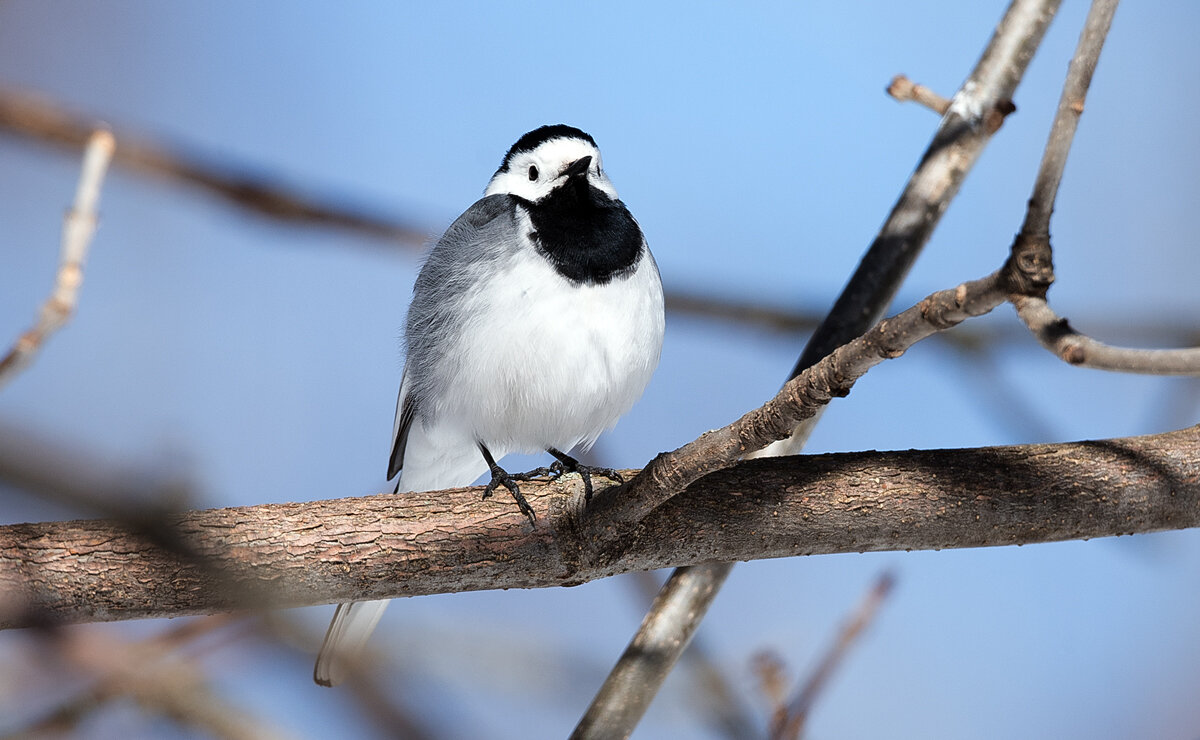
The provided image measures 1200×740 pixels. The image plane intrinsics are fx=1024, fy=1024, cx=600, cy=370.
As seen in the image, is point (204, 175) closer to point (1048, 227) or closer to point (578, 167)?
point (578, 167)

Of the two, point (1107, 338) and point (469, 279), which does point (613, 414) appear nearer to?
point (469, 279)

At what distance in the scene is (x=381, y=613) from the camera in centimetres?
176

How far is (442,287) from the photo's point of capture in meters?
1.92

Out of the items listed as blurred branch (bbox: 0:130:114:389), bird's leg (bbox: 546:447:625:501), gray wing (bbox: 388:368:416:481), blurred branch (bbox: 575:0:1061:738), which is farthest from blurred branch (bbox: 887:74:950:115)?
blurred branch (bbox: 0:130:114:389)

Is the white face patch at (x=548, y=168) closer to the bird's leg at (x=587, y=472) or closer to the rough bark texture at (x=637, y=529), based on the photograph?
the bird's leg at (x=587, y=472)

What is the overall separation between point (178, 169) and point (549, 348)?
0.65 metres

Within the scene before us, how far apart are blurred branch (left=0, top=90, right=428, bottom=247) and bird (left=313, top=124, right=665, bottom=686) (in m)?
0.29

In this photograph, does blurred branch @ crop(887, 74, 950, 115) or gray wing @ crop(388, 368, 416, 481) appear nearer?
blurred branch @ crop(887, 74, 950, 115)

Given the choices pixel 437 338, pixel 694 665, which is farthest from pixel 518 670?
pixel 437 338

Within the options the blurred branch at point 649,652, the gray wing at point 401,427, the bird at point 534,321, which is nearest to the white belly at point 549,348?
the bird at point 534,321

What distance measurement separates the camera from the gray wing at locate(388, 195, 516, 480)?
1855 mm

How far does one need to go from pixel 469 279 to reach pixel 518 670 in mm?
680

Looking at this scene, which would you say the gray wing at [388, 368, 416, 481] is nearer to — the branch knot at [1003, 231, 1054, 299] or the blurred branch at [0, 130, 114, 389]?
the blurred branch at [0, 130, 114, 389]

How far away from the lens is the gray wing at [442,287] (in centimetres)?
186
